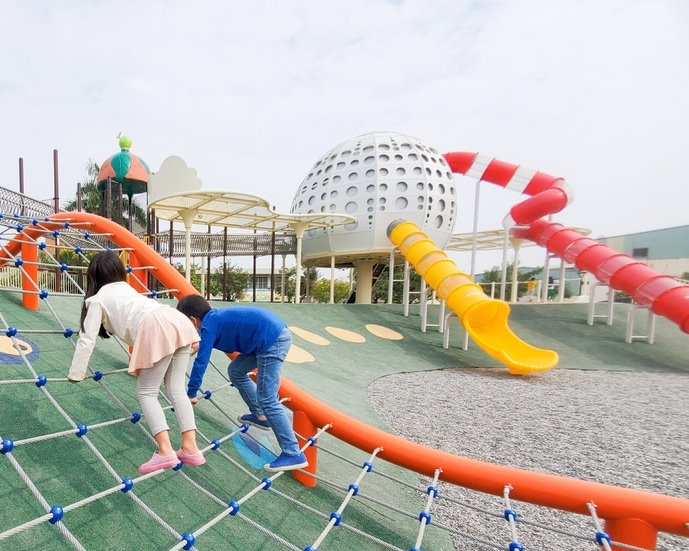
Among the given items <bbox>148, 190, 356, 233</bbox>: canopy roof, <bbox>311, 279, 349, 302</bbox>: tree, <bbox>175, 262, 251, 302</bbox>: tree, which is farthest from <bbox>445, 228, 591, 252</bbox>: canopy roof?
<bbox>175, 262, 251, 302</bbox>: tree

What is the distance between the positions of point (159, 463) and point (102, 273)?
1035 millimetres

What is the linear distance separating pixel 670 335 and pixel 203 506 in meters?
13.8

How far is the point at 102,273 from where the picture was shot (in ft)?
7.30

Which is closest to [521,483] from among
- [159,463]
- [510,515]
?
[510,515]

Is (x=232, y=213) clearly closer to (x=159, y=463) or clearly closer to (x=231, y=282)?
(x=159, y=463)

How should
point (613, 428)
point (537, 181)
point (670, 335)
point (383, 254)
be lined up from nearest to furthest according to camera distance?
point (613, 428)
point (670, 335)
point (383, 254)
point (537, 181)

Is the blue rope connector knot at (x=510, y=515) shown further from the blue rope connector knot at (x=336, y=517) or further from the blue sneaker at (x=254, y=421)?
the blue sneaker at (x=254, y=421)

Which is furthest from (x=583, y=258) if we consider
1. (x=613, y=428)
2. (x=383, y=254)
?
(x=613, y=428)

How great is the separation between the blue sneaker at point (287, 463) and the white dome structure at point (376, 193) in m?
10.3

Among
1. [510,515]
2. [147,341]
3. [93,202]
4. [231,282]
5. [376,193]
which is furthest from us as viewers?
[231,282]

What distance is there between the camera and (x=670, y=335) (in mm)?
11719

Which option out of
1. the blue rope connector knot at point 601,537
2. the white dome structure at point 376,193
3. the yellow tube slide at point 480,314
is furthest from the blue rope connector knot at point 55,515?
the white dome structure at point 376,193

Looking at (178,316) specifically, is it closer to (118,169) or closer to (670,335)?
(670,335)

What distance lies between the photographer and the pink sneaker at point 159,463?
2074 mm
